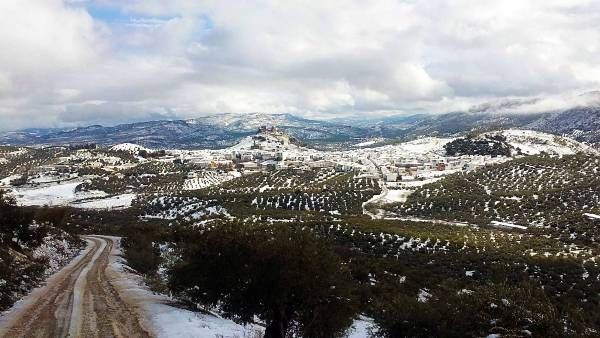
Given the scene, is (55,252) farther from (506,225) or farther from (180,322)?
(506,225)

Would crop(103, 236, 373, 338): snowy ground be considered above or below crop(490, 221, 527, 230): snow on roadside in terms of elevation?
above

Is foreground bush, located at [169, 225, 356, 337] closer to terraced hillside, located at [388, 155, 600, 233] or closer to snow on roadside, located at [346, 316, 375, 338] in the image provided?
snow on roadside, located at [346, 316, 375, 338]

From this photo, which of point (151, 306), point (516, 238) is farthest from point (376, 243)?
point (151, 306)

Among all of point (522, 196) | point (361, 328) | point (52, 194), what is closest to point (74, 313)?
point (361, 328)

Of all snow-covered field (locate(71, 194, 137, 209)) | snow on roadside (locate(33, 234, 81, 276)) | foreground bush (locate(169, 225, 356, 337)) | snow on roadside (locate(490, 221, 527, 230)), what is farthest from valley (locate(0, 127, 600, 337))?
snow on roadside (locate(33, 234, 81, 276))

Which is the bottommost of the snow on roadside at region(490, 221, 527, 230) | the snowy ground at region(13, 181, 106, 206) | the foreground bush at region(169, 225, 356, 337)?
the snowy ground at region(13, 181, 106, 206)

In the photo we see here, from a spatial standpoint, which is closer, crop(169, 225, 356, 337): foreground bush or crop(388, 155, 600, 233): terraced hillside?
crop(169, 225, 356, 337): foreground bush
